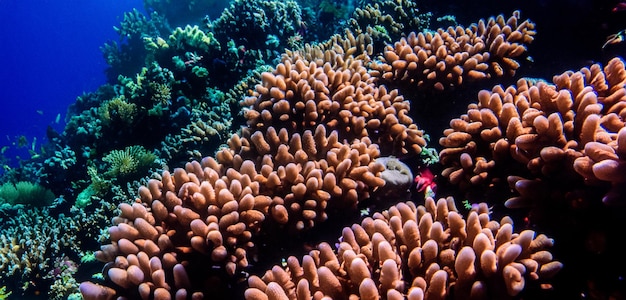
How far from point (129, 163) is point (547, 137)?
6.79 metres

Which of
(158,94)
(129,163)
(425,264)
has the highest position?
(158,94)

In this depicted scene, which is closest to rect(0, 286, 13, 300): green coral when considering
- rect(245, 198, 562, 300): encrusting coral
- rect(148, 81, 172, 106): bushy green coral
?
rect(148, 81, 172, 106): bushy green coral

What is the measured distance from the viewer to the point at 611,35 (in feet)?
14.7

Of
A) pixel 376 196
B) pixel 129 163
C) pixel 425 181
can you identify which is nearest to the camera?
pixel 376 196

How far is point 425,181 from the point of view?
3.60 metres

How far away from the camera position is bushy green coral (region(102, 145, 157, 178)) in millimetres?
6480

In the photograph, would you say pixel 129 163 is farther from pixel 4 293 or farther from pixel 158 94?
pixel 4 293

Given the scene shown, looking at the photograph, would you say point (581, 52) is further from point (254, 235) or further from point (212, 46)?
point (212, 46)

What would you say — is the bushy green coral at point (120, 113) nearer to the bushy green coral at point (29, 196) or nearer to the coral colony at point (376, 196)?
the bushy green coral at point (29, 196)

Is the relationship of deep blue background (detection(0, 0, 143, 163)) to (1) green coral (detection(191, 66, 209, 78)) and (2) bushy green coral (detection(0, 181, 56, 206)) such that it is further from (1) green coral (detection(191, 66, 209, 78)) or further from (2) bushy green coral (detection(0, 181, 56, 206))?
(1) green coral (detection(191, 66, 209, 78))

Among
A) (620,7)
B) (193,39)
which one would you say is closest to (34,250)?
(193,39)

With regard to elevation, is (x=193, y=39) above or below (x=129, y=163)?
above

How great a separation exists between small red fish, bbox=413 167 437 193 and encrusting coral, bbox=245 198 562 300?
3.40 feet

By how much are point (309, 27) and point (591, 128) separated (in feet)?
26.5
